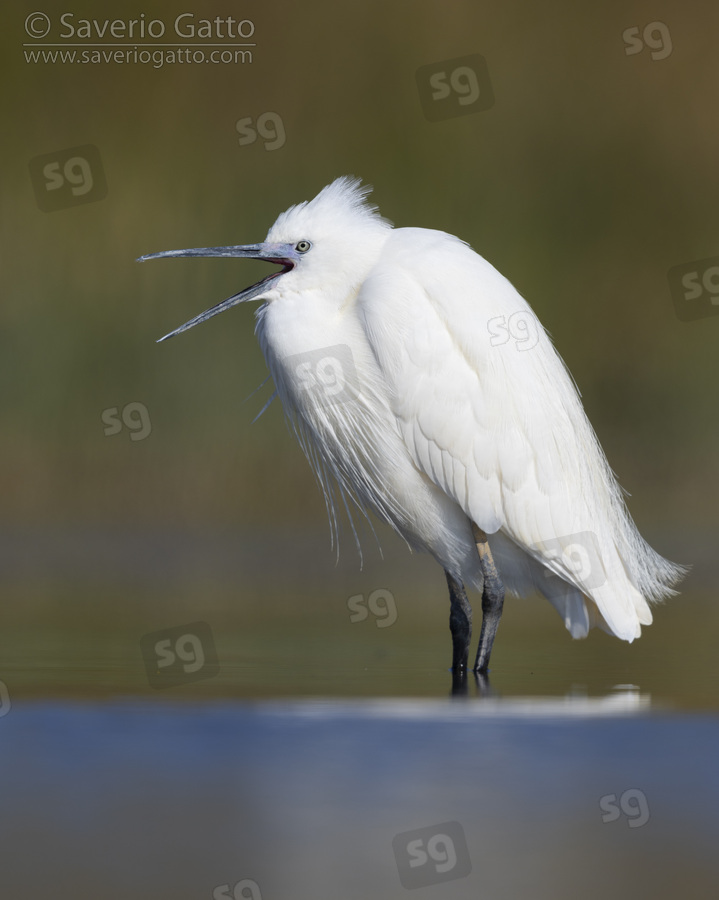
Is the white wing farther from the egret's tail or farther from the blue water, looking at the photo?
the blue water

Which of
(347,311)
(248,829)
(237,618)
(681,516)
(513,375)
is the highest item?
(347,311)

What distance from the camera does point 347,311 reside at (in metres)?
4.61

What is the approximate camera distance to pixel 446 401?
4.49m

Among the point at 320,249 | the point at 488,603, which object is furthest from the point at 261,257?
the point at 488,603

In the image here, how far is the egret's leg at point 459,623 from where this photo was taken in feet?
14.8

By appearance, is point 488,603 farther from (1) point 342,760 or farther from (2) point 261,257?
(1) point 342,760

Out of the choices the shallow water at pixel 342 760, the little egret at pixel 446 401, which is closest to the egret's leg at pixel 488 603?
the little egret at pixel 446 401

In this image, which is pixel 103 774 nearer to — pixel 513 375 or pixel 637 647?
pixel 513 375

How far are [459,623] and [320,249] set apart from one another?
4.37ft

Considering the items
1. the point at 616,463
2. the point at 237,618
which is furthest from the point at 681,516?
the point at 237,618

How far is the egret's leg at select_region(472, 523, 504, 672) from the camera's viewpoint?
4.39 m

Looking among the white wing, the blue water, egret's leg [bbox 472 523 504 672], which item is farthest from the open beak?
the blue water

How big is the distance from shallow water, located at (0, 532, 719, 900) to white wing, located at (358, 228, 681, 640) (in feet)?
1.30

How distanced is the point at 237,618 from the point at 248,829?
2.95 meters
